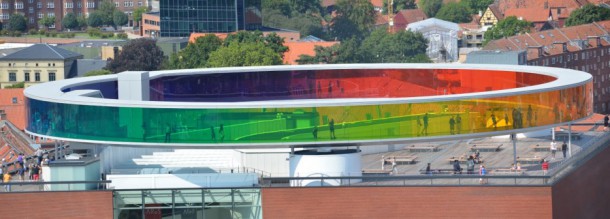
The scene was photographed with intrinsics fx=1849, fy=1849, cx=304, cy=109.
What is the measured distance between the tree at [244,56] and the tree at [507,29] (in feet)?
116

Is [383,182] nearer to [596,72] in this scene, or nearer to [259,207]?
[259,207]

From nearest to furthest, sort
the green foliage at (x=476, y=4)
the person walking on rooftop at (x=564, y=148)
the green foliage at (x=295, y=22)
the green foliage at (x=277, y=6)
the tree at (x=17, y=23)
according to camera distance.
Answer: the person walking on rooftop at (x=564, y=148) < the green foliage at (x=295, y=22) < the green foliage at (x=277, y=6) < the green foliage at (x=476, y=4) < the tree at (x=17, y=23)

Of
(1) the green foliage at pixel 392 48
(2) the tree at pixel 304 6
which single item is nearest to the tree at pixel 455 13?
(2) the tree at pixel 304 6

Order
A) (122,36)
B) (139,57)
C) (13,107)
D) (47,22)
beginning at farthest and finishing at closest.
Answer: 1. (47,22)
2. (122,36)
3. (139,57)
4. (13,107)

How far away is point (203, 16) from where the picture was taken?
468 feet

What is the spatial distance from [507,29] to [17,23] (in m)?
62.9

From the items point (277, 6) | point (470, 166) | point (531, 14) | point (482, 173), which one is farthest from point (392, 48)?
point (482, 173)

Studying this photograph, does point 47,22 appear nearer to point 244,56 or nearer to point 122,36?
point 122,36

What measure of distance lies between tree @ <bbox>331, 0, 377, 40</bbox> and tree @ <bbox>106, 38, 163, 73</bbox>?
34595 millimetres

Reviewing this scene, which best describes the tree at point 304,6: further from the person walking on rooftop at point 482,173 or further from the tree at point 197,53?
the person walking on rooftop at point 482,173

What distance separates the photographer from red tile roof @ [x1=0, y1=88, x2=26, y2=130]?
104062mm

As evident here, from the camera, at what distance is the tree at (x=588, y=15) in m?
147

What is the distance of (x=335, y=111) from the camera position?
40844 mm

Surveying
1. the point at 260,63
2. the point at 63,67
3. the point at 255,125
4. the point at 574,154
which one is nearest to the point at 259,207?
the point at 255,125
